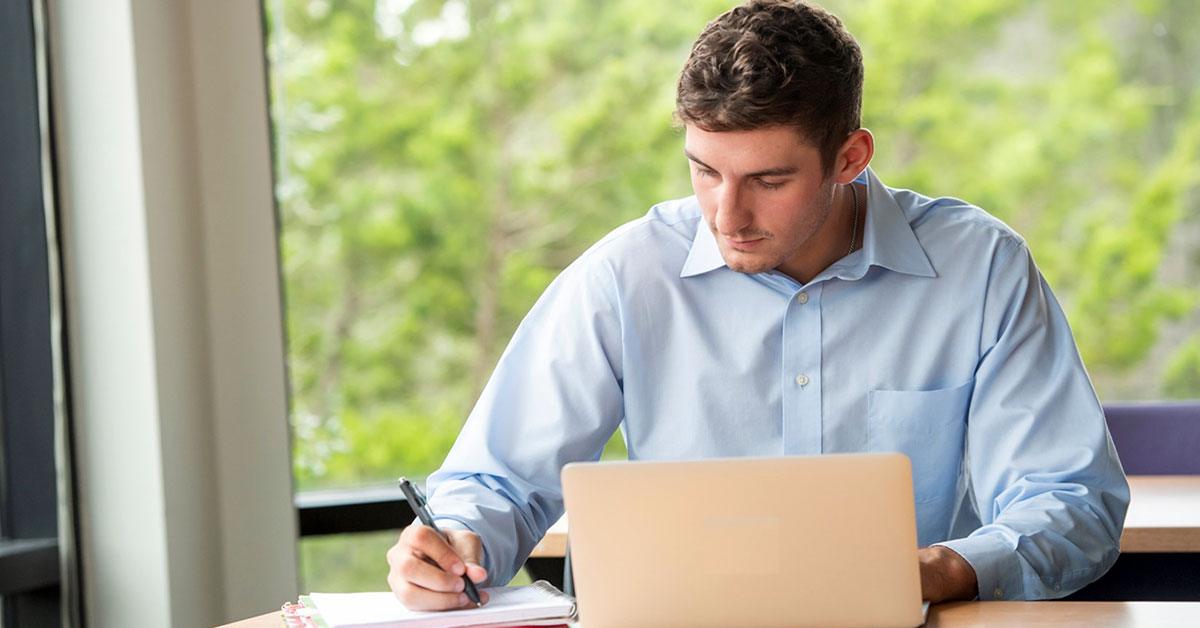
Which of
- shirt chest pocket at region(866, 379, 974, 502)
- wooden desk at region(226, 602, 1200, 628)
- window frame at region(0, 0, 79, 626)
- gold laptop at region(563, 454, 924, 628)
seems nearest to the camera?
gold laptop at region(563, 454, 924, 628)

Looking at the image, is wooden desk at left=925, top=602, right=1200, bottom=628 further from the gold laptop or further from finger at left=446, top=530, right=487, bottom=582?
finger at left=446, top=530, right=487, bottom=582

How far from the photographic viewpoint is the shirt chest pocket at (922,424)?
159 centimetres

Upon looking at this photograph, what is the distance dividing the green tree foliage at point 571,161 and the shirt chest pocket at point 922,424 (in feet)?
5.17

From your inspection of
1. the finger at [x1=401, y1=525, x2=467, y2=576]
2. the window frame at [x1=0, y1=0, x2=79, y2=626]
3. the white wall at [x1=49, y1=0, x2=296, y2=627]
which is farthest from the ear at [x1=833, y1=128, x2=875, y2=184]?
the window frame at [x1=0, y1=0, x2=79, y2=626]

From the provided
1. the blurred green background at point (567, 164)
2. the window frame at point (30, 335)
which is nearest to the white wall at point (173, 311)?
the window frame at point (30, 335)

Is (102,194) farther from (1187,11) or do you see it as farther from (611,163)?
(1187,11)

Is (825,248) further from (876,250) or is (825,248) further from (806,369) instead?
(806,369)

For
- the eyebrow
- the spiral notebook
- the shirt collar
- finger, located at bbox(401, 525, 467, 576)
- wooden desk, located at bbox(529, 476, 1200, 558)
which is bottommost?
wooden desk, located at bbox(529, 476, 1200, 558)

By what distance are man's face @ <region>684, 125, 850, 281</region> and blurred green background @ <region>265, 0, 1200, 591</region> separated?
1.50 meters

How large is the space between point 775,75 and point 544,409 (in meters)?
0.56

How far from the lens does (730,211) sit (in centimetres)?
149

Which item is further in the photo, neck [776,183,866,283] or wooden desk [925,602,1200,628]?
neck [776,183,866,283]

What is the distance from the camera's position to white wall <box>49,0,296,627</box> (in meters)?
2.07

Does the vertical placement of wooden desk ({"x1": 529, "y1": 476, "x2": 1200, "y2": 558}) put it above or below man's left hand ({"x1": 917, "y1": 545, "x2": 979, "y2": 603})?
below
